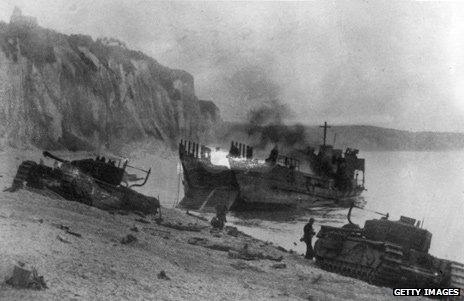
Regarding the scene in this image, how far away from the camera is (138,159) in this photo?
2408 inches

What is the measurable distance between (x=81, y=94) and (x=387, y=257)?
4889 centimetres

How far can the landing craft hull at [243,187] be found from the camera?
30078 mm

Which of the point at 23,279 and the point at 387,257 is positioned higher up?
the point at 23,279

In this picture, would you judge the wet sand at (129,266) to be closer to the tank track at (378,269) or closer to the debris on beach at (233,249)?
the debris on beach at (233,249)

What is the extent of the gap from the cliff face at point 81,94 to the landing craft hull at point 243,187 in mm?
17552

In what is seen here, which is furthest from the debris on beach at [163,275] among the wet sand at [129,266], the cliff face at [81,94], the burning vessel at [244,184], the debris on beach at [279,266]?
the cliff face at [81,94]

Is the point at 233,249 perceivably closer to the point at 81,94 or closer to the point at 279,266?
the point at 279,266

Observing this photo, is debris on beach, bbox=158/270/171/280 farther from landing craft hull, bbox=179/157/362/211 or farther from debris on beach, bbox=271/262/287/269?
landing craft hull, bbox=179/157/362/211

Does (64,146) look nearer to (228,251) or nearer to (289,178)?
(289,178)

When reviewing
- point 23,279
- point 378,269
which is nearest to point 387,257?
point 378,269

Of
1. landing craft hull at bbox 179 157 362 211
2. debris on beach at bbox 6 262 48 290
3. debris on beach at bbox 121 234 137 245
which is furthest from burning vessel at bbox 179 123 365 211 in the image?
debris on beach at bbox 6 262 48 290

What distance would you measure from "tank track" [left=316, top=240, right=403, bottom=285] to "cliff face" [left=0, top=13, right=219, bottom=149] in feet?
108

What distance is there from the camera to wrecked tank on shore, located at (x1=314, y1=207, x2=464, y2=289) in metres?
11.2

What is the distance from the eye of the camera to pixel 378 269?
1157 cm
